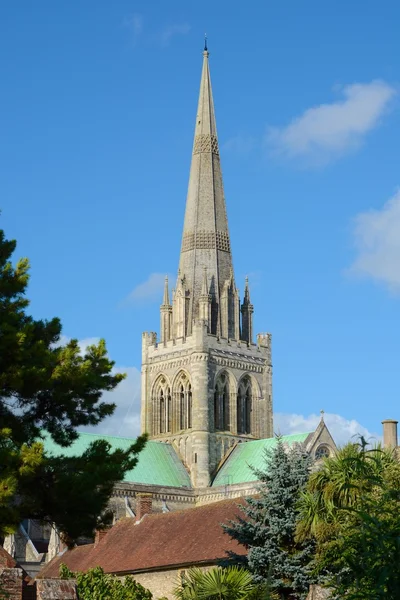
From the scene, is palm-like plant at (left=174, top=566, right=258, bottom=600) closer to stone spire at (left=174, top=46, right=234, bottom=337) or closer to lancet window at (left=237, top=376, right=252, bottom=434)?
stone spire at (left=174, top=46, right=234, bottom=337)

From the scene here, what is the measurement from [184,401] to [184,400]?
0.29 feet

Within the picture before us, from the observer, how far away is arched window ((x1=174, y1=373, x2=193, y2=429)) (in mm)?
79312

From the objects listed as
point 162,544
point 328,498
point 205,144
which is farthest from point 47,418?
point 205,144

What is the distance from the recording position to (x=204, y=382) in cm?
7850

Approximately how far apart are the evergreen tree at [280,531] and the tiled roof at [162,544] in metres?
5.57

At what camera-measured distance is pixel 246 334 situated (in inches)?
3275

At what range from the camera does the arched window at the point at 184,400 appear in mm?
79312

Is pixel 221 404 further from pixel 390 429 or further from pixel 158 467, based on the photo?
pixel 390 429

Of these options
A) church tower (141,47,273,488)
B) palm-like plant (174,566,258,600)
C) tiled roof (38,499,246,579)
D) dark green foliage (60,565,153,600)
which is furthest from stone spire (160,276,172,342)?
palm-like plant (174,566,258,600)

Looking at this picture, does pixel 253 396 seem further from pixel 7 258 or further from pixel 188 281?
pixel 7 258

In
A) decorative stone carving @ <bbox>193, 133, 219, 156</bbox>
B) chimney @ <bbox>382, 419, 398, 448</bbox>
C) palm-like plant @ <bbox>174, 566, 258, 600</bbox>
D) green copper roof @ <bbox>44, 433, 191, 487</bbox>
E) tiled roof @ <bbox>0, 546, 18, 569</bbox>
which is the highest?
decorative stone carving @ <bbox>193, 133, 219, 156</bbox>

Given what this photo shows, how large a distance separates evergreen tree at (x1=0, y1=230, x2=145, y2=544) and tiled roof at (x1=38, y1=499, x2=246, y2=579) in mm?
13940

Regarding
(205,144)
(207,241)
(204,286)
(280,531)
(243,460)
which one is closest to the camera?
(280,531)

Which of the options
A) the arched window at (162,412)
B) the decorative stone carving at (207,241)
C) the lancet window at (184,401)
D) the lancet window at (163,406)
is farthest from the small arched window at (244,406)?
the decorative stone carving at (207,241)
